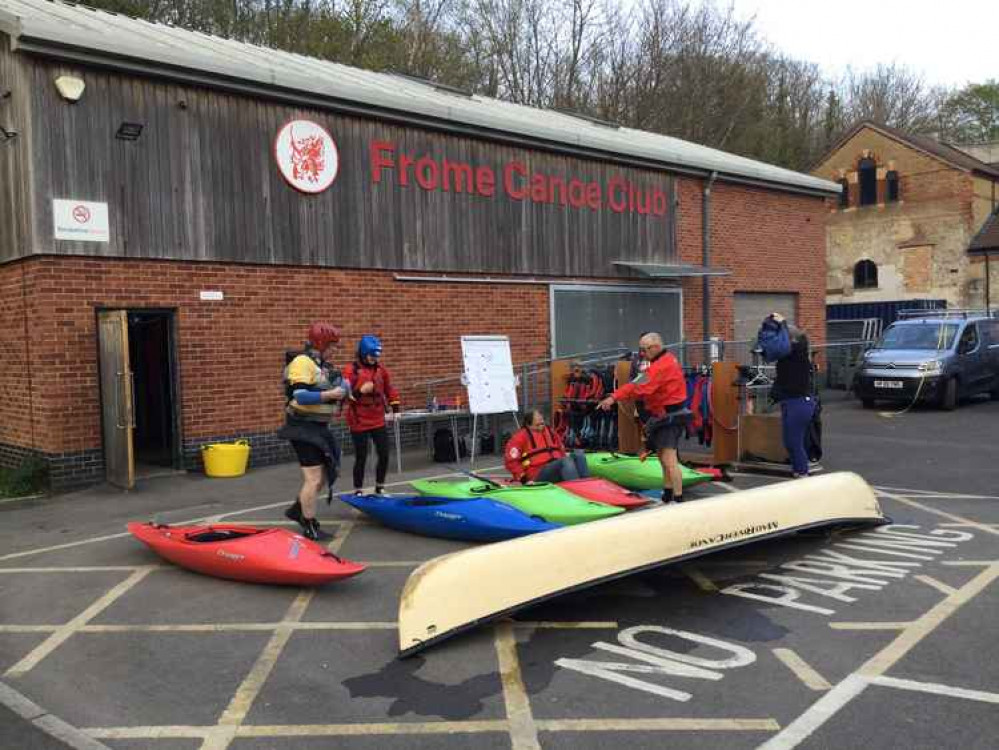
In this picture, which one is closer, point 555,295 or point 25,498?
point 25,498

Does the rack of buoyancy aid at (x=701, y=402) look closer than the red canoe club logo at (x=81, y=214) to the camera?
No

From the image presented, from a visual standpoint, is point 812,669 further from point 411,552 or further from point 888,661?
point 411,552

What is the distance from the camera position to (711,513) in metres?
6.48

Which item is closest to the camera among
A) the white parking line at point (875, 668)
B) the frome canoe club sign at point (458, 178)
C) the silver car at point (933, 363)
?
A: the white parking line at point (875, 668)

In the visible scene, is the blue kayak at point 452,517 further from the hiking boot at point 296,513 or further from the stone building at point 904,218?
the stone building at point 904,218

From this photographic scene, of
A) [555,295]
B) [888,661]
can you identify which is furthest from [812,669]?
[555,295]

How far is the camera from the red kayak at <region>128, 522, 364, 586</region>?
20.7 ft

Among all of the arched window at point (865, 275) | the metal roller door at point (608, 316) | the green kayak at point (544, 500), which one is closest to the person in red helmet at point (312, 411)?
the green kayak at point (544, 500)

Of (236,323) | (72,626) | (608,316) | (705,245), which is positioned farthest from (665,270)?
(72,626)

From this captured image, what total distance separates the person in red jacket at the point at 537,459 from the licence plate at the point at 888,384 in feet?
36.5

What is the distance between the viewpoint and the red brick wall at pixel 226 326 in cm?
1084

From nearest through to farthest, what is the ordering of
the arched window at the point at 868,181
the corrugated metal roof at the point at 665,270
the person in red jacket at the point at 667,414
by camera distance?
1. the person in red jacket at the point at 667,414
2. the corrugated metal roof at the point at 665,270
3. the arched window at the point at 868,181

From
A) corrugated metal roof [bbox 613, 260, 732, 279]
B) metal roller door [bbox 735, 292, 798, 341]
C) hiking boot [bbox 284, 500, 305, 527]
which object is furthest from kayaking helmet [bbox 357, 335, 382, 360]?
metal roller door [bbox 735, 292, 798, 341]

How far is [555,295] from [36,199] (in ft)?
29.4
